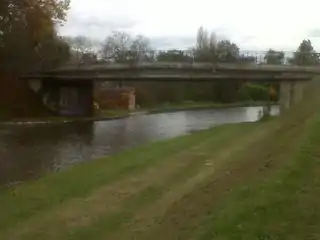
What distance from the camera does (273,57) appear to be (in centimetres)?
5934

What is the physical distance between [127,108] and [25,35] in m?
31.0

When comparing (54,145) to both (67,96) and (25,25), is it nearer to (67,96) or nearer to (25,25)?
(25,25)

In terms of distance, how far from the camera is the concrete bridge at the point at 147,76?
5903 centimetres

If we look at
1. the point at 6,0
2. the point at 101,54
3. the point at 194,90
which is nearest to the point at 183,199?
the point at 6,0

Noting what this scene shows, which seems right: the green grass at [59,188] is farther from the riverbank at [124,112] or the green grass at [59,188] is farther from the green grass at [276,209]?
the riverbank at [124,112]

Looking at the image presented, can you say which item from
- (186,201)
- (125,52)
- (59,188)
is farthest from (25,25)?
(186,201)

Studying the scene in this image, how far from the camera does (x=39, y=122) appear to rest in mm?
62000

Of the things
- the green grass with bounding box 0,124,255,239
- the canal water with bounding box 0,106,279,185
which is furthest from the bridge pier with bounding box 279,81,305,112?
the green grass with bounding box 0,124,255,239

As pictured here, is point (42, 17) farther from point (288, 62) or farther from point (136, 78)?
point (288, 62)

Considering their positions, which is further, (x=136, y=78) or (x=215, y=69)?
(x=136, y=78)

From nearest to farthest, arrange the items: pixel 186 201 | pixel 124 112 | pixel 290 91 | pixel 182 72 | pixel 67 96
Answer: pixel 186 201
pixel 290 91
pixel 182 72
pixel 67 96
pixel 124 112

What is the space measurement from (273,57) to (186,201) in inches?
1874

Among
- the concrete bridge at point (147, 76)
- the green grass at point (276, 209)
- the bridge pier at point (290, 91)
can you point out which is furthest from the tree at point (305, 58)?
the green grass at point (276, 209)

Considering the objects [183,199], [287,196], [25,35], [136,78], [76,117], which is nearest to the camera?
[287,196]
